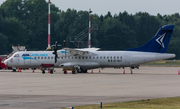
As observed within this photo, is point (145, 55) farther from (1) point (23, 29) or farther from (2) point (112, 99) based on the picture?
(1) point (23, 29)

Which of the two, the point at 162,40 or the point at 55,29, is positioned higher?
the point at 55,29

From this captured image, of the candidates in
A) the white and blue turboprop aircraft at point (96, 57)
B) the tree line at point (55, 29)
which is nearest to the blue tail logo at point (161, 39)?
the white and blue turboprop aircraft at point (96, 57)

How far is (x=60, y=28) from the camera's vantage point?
14075 centimetres

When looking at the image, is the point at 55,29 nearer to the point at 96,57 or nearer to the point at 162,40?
the point at 96,57

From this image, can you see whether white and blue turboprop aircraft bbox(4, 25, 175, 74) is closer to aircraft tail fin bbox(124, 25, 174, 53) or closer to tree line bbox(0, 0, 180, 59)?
aircraft tail fin bbox(124, 25, 174, 53)

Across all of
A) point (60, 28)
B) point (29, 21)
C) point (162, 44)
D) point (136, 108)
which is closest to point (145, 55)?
point (162, 44)

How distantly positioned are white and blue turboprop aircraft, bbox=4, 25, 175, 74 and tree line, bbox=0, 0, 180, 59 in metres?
71.4

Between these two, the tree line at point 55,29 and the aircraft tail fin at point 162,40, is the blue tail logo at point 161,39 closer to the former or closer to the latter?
the aircraft tail fin at point 162,40

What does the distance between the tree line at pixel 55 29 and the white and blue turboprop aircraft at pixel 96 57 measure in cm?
7136

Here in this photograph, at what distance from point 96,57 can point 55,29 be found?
9019 centimetres

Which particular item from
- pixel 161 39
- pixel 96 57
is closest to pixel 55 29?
pixel 96 57

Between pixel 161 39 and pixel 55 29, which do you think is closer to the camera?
pixel 161 39

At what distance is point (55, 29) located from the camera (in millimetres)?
140000

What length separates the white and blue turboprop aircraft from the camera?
4884 cm
